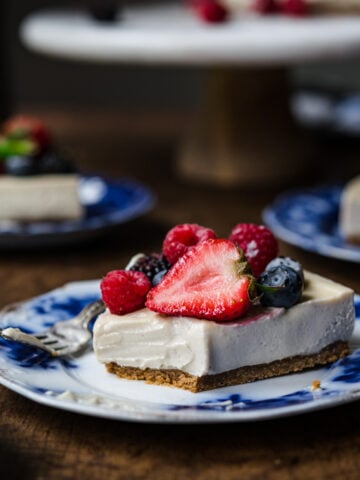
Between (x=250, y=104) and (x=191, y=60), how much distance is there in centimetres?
45

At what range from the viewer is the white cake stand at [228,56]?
1698mm

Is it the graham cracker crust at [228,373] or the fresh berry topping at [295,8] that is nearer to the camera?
the graham cracker crust at [228,373]

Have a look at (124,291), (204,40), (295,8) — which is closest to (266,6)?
(295,8)

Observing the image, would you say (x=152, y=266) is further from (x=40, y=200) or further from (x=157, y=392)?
(x=40, y=200)

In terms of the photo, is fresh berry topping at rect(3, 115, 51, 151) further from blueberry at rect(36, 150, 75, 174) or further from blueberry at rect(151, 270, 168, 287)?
blueberry at rect(151, 270, 168, 287)

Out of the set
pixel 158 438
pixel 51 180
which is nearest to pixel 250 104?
pixel 51 180

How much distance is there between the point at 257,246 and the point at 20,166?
73 centimetres

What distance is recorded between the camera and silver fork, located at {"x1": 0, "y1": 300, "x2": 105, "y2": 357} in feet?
3.44

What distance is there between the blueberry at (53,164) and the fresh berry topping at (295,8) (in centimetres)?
56

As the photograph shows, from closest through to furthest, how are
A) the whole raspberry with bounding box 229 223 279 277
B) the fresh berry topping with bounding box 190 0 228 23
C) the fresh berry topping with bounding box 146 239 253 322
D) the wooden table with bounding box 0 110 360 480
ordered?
1. the wooden table with bounding box 0 110 360 480
2. the fresh berry topping with bounding box 146 239 253 322
3. the whole raspberry with bounding box 229 223 279 277
4. the fresh berry topping with bounding box 190 0 228 23

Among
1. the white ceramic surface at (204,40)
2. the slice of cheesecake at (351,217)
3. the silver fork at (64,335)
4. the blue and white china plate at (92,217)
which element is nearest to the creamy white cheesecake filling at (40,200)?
the blue and white china plate at (92,217)

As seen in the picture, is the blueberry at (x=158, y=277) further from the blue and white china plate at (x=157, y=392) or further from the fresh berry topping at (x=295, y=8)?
the fresh berry topping at (x=295, y=8)

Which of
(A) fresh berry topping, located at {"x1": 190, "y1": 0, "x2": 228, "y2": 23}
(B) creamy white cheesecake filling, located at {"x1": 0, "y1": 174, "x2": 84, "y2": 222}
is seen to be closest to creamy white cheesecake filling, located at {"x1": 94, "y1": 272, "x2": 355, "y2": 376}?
(B) creamy white cheesecake filling, located at {"x1": 0, "y1": 174, "x2": 84, "y2": 222}

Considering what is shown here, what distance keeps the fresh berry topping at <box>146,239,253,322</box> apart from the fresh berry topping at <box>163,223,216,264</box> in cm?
5
